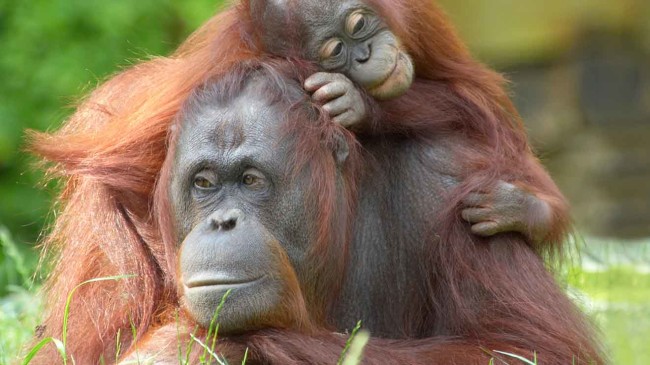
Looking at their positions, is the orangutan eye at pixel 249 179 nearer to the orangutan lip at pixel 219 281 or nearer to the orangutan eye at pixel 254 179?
the orangutan eye at pixel 254 179

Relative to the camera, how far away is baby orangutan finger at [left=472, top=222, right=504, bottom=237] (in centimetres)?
402

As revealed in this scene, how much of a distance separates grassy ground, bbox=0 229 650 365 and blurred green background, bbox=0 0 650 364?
846 mm

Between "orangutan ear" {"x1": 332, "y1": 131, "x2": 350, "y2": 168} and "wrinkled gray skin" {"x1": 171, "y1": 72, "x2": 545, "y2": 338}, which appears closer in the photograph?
"wrinkled gray skin" {"x1": 171, "y1": 72, "x2": 545, "y2": 338}

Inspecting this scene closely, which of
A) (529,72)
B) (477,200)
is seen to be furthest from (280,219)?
(529,72)

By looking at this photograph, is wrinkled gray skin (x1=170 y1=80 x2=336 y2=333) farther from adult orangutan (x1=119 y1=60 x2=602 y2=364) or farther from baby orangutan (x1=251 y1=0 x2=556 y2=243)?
baby orangutan (x1=251 y1=0 x2=556 y2=243)

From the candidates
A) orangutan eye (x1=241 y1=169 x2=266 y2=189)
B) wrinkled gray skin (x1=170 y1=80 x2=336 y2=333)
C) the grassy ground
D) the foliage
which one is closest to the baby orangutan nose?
wrinkled gray skin (x1=170 y1=80 x2=336 y2=333)

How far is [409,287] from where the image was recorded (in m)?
4.23

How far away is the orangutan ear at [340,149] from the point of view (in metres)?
3.96

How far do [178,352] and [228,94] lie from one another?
2.91 ft

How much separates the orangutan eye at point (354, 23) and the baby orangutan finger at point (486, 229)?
818 mm

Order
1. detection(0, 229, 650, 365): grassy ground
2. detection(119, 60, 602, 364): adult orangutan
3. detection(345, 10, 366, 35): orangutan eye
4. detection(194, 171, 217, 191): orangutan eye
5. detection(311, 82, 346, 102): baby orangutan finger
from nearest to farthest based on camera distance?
detection(119, 60, 602, 364): adult orangutan → detection(194, 171, 217, 191): orangutan eye → detection(311, 82, 346, 102): baby orangutan finger → detection(345, 10, 366, 35): orangutan eye → detection(0, 229, 650, 365): grassy ground

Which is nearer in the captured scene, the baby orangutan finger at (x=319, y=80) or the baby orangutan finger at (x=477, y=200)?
the baby orangutan finger at (x=319, y=80)

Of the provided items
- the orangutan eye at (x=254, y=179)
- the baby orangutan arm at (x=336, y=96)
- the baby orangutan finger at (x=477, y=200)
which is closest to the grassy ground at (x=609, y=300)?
the baby orangutan finger at (x=477, y=200)

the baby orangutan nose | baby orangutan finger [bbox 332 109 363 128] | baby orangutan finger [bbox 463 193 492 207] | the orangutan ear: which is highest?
baby orangutan finger [bbox 332 109 363 128]
